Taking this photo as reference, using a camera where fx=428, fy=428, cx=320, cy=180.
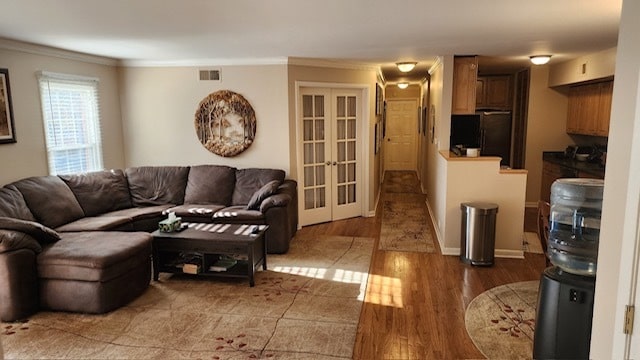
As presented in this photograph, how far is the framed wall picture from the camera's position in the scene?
14.4ft

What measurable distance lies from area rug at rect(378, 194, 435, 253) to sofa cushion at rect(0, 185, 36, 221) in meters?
3.81

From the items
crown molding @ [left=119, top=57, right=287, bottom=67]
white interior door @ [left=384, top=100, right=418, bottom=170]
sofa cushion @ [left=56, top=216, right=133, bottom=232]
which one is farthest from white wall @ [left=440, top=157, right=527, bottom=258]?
white interior door @ [left=384, top=100, right=418, bottom=170]

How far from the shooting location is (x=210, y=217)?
510 centimetres

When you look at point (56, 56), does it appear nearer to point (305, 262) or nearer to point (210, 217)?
point (210, 217)

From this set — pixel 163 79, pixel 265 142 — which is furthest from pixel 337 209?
pixel 163 79

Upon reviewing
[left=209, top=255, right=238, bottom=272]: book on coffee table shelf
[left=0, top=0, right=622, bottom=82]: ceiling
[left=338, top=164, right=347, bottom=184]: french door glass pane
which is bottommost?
[left=209, top=255, right=238, bottom=272]: book on coffee table shelf

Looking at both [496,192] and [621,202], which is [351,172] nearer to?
[496,192]

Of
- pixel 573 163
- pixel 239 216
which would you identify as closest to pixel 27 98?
pixel 239 216

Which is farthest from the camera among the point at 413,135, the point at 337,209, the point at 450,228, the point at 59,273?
the point at 413,135

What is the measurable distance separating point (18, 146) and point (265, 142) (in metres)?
2.82

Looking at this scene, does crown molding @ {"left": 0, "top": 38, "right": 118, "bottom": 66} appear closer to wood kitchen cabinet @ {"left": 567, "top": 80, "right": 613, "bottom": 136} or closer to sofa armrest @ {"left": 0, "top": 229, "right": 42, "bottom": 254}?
sofa armrest @ {"left": 0, "top": 229, "right": 42, "bottom": 254}

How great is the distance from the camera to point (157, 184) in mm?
5781

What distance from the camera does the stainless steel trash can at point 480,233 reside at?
451 centimetres

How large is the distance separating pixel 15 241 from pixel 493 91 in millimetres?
7492
